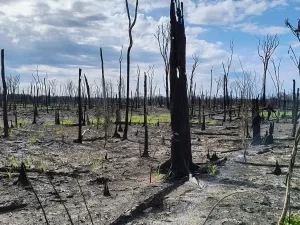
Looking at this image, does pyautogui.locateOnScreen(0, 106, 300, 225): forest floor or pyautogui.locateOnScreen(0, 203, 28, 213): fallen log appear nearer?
pyautogui.locateOnScreen(0, 106, 300, 225): forest floor

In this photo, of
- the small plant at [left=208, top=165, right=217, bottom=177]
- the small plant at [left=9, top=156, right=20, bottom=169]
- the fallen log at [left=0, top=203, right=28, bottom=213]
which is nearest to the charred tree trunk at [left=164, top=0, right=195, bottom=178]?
the small plant at [left=208, top=165, right=217, bottom=177]

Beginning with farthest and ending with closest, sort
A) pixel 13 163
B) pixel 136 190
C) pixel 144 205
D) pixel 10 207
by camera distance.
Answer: pixel 13 163 < pixel 136 190 < pixel 10 207 < pixel 144 205

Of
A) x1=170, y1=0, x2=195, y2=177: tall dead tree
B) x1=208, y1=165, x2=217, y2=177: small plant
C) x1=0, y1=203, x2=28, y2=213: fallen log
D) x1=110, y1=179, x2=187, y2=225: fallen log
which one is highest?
x1=170, y1=0, x2=195, y2=177: tall dead tree

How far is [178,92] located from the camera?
8.12 m

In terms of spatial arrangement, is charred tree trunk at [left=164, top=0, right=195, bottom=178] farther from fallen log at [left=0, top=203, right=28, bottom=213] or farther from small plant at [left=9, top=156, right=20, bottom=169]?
small plant at [left=9, top=156, right=20, bottom=169]

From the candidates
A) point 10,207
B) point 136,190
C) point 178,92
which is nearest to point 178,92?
point 178,92

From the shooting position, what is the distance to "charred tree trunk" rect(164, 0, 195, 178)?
8.10 m

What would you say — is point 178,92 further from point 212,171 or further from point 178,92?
point 212,171

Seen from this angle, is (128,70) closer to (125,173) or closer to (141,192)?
(125,173)

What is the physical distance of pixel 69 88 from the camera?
68812mm

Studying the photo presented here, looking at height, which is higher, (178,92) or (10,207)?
(178,92)

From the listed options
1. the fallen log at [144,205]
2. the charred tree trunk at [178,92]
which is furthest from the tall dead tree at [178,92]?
the fallen log at [144,205]

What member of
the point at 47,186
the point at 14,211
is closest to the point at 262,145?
the point at 47,186

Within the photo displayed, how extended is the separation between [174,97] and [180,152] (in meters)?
1.27
